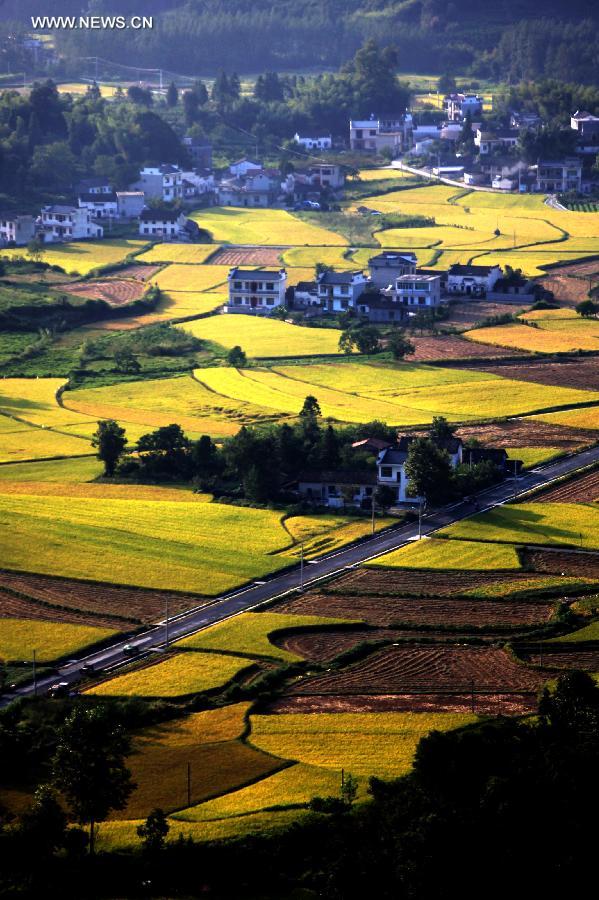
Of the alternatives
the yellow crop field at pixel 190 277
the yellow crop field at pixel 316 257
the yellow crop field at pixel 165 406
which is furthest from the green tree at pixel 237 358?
the yellow crop field at pixel 316 257

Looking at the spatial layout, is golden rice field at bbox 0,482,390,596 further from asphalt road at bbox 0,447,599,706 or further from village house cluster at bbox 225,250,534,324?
village house cluster at bbox 225,250,534,324

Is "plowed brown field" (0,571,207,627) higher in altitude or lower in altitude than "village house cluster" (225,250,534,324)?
lower

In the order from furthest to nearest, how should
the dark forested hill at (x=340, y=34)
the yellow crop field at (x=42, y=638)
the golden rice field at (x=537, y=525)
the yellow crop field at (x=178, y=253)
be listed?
the dark forested hill at (x=340, y=34) → the yellow crop field at (x=178, y=253) → the golden rice field at (x=537, y=525) → the yellow crop field at (x=42, y=638)

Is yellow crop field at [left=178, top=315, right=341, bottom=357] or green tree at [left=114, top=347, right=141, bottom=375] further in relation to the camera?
yellow crop field at [left=178, top=315, right=341, bottom=357]

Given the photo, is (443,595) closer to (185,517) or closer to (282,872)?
(185,517)

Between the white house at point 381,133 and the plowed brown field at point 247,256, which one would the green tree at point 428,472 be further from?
the white house at point 381,133

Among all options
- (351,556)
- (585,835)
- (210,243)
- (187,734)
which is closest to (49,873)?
(187,734)

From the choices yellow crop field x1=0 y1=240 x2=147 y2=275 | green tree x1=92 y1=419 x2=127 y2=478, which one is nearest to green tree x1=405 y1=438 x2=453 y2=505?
green tree x1=92 y1=419 x2=127 y2=478
